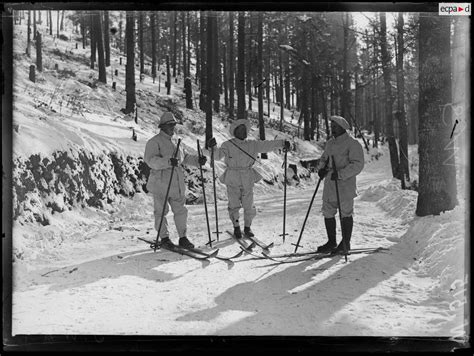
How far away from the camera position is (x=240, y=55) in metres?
17.1

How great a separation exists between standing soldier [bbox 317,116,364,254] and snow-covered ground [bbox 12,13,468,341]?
1.70 ft

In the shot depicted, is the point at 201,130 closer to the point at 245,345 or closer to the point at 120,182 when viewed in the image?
the point at 120,182

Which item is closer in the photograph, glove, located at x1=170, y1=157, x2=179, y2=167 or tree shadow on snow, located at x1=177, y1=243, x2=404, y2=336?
tree shadow on snow, located at x1=177, y1=243, x2=404, y2=336

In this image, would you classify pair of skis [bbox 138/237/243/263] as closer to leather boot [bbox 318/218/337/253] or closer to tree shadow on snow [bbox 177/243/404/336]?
tree shadow on snow [bbox 177/243/404/336]

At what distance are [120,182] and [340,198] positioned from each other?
18.8ft

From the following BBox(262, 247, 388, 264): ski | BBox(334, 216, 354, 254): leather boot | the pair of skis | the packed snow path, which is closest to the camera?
the packed snow path

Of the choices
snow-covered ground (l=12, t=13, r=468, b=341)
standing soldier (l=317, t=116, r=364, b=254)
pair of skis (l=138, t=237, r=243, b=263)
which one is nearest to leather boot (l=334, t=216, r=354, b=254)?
standing soldier (l=317, t=116, r=364, b=254)

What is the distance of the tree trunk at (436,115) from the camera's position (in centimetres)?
638

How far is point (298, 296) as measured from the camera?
4277 mm

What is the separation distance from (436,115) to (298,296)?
3.94 meters

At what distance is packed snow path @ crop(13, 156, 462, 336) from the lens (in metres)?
3.59

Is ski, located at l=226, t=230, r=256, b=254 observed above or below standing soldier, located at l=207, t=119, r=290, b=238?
below

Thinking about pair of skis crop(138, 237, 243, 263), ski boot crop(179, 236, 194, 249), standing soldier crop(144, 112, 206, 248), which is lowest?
pair of skis crop(138, 237, 243, 263)

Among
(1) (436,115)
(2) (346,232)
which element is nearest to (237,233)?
(2) (346,232)
